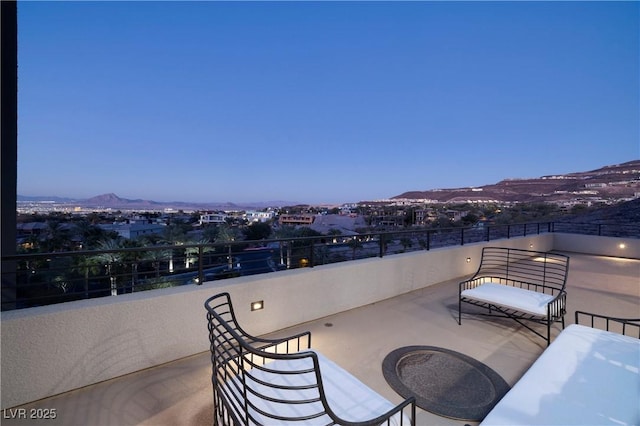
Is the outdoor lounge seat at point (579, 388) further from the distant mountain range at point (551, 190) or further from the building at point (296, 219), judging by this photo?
the distant mountain range at point (551, 190)

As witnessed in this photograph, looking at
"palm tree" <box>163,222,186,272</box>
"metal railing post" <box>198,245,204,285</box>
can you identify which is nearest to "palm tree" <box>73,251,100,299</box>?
"metal railing post" <box>198,245,204,285</box>

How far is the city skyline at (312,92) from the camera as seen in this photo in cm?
616

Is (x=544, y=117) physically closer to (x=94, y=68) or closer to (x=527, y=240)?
(x=527, y=240)

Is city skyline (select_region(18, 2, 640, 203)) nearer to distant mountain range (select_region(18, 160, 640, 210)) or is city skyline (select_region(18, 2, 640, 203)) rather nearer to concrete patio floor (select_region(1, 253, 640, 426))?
distant mountain range (select_region(18, 160, 640, 210))

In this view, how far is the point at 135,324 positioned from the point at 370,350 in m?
2.23

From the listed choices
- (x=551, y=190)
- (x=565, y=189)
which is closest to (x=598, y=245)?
(x=551, y=190)

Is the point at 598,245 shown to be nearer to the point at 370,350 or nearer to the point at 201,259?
the point at 370,350

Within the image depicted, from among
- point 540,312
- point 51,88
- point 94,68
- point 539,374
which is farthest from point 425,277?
point 51,88

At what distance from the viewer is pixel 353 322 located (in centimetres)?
323

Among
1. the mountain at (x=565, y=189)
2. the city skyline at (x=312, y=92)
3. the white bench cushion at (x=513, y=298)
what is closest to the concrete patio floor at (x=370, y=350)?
the white bench cushion at (x=513, y=298)

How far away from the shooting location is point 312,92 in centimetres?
1153

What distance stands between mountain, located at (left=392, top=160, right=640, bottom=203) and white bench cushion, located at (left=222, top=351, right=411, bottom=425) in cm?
1154

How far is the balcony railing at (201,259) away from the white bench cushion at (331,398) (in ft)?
2.71

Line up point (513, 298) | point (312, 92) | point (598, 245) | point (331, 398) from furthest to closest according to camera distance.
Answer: point (312, 92), point (598, 245), point (513, 298), point (331, 398)
